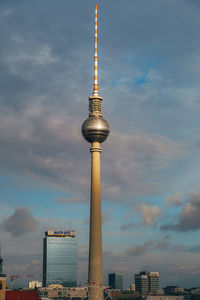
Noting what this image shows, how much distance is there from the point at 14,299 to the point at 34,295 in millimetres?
7395

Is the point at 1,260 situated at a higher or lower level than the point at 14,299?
higher

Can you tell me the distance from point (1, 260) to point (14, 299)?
10703 mm

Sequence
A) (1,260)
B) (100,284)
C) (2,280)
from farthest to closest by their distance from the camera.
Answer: (100,284)
(1,260)
(2,280)

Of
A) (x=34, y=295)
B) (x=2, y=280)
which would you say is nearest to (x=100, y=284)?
(x=34, y=295)

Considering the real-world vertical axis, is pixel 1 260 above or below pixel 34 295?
above

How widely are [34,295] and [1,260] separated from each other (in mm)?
14628

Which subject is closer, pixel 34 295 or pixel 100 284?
pixel 34 295

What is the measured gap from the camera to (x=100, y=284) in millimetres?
199625

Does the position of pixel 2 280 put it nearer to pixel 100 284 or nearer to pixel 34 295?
pixel 34 295

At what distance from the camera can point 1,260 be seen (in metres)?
135

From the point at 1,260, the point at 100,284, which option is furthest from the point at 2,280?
the point at 100,284

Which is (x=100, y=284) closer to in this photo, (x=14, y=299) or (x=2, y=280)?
(x=14, y=299)

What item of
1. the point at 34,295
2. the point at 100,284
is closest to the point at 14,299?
the point at 34,295

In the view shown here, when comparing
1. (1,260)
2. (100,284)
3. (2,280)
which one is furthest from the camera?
(100,284)
